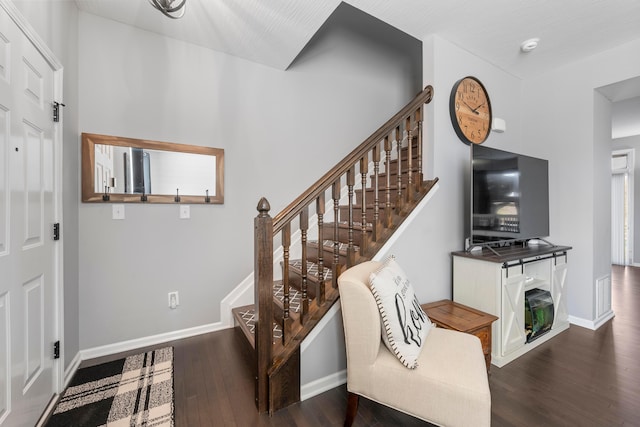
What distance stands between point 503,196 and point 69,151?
3.39m

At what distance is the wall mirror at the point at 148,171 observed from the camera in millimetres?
2049

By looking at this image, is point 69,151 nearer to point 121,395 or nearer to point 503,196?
point 121,395

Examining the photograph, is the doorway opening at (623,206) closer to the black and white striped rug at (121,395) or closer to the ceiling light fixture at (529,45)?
the ceiling light fixture at (529,45)

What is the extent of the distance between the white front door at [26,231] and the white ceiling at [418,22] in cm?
100

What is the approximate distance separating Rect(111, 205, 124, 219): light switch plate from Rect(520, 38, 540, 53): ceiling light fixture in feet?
12.4

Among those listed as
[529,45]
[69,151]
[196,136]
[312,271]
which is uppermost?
[529,45]

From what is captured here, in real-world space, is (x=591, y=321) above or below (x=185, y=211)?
below

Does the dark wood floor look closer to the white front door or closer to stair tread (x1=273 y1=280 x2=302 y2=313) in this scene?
stair tread (x1=273 y1=280 x2=302 y2=313)

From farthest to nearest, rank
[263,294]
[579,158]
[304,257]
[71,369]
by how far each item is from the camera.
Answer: [579,158] < [71,369] < [304,257] < [263,294]

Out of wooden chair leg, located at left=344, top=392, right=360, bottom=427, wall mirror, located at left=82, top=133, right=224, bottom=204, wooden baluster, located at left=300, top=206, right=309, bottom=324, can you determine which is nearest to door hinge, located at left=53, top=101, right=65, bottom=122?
wall mirror, located at left=82, top=133, right=224, bottom=204

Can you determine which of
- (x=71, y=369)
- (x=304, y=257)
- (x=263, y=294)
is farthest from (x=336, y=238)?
(x=71, y=369)

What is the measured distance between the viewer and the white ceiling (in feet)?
6.39

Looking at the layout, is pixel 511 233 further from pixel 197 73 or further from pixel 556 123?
pixel 197 73

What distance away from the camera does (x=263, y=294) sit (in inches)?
58.7
